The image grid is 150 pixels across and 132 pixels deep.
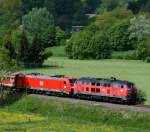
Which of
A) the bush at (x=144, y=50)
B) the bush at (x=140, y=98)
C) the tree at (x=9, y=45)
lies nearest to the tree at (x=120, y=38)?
the bush at (x=144, y=50)

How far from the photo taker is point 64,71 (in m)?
109

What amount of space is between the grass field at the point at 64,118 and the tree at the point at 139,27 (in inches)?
3911

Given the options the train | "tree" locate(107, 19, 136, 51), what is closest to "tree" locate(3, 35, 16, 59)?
the train

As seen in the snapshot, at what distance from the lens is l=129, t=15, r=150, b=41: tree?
169175 mm

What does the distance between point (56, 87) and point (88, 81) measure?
5.17 m

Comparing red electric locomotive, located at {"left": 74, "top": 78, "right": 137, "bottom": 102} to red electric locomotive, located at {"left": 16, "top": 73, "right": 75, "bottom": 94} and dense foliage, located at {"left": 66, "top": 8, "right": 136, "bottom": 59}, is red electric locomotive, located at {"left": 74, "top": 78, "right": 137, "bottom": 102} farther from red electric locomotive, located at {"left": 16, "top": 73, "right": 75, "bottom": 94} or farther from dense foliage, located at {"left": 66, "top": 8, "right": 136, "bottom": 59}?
dense foliage, located at {"left": 66, "top": 8, "right": 136, "bottom": 59}

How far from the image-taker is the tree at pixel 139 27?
169175 mm

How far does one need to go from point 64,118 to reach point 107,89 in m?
8.43

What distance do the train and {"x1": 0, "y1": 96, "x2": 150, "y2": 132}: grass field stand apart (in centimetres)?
412

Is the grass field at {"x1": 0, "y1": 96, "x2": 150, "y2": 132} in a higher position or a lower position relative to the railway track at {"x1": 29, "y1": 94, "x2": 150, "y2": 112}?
lower

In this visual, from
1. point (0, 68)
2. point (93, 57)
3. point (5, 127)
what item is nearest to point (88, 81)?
point (0, 68)

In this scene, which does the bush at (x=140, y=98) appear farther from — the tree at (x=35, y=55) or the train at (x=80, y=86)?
the tree at (x=35, y=55)

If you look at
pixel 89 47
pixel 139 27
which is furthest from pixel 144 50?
pixel 139 27

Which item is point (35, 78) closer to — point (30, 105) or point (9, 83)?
point (9, 83)
